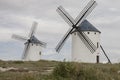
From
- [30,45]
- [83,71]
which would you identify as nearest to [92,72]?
[83,71]

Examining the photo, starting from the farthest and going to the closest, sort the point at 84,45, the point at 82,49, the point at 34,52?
1. the point at 34,52
2. the point at 82,49
3. the point at 84,45

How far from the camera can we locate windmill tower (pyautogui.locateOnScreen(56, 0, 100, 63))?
174ft

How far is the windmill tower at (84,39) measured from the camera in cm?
5291

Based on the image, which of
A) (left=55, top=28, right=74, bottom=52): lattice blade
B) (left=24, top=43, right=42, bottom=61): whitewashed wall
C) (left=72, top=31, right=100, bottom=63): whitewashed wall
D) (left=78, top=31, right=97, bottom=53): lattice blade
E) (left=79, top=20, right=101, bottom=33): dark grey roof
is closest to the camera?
(left=78, top=31, right=97, bottom=53): lattice blade

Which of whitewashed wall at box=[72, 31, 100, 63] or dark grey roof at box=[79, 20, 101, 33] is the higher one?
dark grey roof at box=[79, 20, 101, 33]

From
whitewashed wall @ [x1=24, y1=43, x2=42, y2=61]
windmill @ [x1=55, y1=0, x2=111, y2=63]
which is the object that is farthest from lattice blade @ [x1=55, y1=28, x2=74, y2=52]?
whitewashed wall @ [x1=24, y1=43, x2=42, y2=61]

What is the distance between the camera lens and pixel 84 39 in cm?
5272

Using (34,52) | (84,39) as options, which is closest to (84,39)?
(84,39)

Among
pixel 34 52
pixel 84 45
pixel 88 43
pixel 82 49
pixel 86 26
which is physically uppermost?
pixel 86 26

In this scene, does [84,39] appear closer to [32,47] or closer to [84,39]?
[84,39]

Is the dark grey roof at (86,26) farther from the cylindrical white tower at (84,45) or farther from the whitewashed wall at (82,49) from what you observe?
the whitewashed wall at (82,49)

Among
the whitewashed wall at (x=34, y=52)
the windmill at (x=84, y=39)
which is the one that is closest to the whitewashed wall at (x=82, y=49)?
the windmill at (x=84, y=39)

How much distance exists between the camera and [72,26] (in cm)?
5391

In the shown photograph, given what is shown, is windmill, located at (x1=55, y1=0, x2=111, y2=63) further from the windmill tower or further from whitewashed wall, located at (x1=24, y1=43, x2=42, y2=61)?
whitewashed wall, located at (x1=24, y1=43, x2=42, y2=61)
